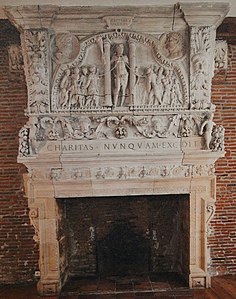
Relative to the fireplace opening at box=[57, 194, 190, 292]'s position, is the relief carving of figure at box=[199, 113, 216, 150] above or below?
above

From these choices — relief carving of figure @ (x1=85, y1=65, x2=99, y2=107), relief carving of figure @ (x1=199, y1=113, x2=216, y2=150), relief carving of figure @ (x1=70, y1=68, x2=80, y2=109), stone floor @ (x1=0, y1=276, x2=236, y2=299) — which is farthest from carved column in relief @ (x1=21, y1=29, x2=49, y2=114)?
stone floor @ (x1=0, y1=276, x2=236, y2=299)

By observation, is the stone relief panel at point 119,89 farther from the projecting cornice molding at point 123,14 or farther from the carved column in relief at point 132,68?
the projecting cornice molding at point 123,14

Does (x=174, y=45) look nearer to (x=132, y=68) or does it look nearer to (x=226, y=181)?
(x=132, y=68)

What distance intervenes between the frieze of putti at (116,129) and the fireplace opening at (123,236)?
115 cm

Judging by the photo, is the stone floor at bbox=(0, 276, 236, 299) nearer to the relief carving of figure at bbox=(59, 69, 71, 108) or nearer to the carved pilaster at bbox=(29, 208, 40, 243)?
the carved pilaster at bbox=(29, 208, 40, 243)

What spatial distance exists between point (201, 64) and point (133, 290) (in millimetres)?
3129

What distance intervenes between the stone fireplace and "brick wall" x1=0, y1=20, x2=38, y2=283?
50cm

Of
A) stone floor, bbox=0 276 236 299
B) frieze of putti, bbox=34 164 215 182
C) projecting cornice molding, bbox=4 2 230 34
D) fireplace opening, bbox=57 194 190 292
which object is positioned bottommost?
stone floor, bbox=0 276 236 299

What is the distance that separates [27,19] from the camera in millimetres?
4453

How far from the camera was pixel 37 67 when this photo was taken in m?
4.57

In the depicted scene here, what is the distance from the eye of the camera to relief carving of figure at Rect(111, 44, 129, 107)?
4.59 meters

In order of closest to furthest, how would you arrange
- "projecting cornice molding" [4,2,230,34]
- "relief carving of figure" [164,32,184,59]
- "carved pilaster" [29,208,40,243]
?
"projecting cornice molding" [4,2,230,34] → "relief carving of figure" [164,32,184,59] → "carved pilaster" [29,208,40,243]

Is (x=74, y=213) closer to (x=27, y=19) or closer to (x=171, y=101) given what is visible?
(x=171, y=101)

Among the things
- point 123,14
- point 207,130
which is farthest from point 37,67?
point 207,130
